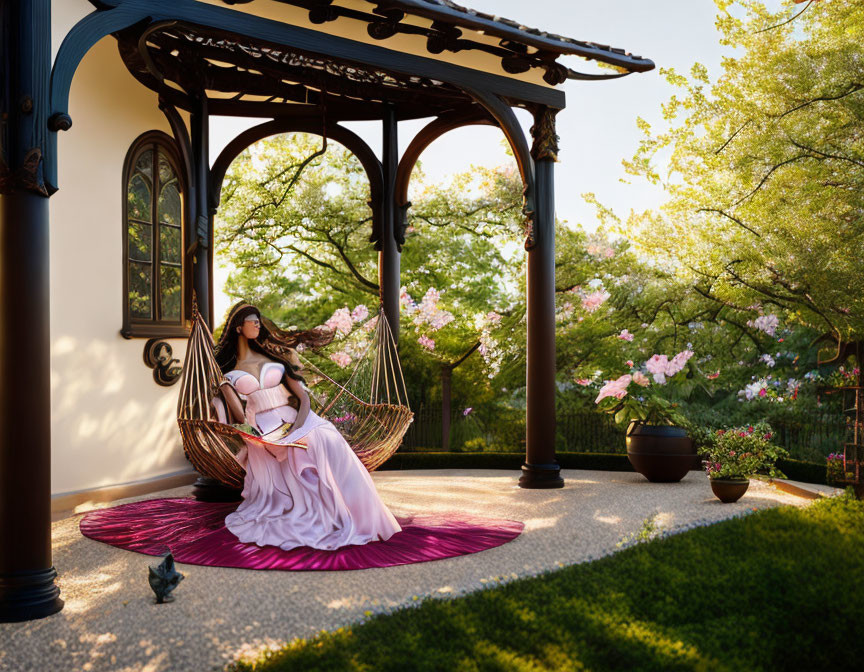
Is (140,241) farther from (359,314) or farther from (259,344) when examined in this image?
(359,314)

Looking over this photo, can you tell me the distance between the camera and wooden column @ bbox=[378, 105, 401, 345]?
891 centimetres

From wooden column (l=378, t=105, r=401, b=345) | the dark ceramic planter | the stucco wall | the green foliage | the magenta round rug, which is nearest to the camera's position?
the magenta round rug

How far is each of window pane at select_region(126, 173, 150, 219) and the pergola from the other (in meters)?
0.43

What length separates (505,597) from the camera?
12.8 feet

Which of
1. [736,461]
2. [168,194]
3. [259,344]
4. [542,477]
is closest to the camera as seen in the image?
[259,344]

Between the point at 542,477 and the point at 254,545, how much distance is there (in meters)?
3.36

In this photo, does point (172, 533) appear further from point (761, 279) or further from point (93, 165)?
point (761, 279)

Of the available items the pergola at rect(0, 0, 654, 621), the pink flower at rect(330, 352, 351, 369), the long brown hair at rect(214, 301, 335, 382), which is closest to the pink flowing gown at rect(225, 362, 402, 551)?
the long brown hair at rect(214, 301, 335, 382)

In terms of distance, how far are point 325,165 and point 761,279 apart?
7643 millimetres

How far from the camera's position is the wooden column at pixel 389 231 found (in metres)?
8.91

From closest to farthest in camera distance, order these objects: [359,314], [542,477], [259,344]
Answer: [259,344], [542,477], [359,314]

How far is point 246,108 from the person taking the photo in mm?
8555

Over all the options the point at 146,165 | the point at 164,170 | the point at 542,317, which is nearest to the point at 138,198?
the point at 146,165

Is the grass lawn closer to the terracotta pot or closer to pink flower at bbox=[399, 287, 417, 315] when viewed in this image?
the terracotta pot
